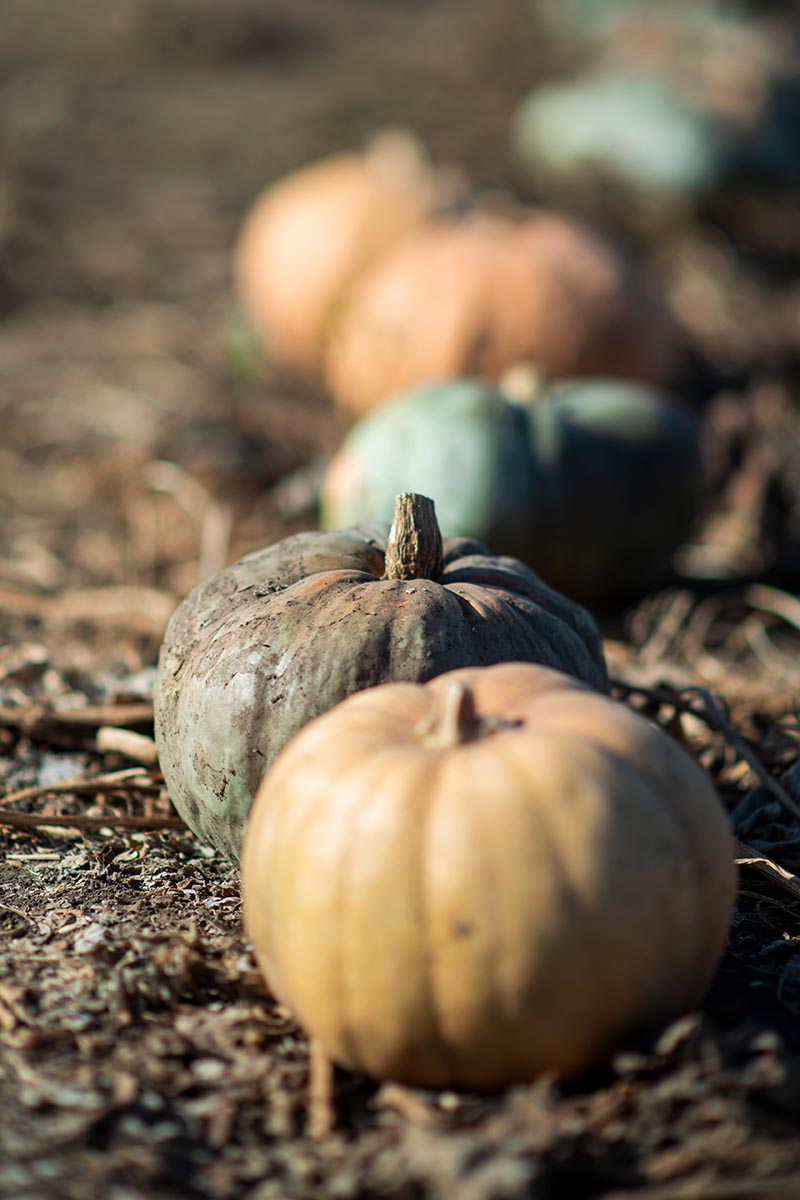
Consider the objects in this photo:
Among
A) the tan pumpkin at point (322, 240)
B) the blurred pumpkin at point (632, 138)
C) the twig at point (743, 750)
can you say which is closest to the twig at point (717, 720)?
the twig at point (743, 750)

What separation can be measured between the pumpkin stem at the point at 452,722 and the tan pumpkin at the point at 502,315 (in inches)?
151

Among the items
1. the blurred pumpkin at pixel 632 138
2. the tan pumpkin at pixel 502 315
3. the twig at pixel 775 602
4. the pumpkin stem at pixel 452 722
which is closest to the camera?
the pumpkin stem at pixel 452 722

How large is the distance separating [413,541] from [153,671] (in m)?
1.25

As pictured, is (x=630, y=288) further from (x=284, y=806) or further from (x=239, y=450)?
(x=284, y=806)

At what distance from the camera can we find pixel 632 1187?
177 centimetres

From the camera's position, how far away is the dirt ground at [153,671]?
1.85 metres

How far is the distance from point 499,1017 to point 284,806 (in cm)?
46

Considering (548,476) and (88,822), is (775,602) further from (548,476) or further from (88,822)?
(88,822)

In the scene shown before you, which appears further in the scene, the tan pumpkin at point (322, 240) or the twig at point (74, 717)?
the tan pumpkin at point (322, 240)

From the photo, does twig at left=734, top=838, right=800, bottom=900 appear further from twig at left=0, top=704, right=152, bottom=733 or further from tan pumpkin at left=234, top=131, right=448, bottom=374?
tan pumpkin at left=234, top=131, right=448, bottom=374

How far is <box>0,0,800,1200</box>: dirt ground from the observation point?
72.7 inches

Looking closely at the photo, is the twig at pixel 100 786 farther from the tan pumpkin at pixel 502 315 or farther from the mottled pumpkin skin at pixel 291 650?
the tan pumpkin at pixel 502 315

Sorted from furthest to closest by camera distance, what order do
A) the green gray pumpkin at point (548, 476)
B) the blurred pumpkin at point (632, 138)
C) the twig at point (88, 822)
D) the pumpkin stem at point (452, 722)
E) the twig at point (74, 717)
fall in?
the blurred pumpkin at point (632, 138)
the green gray pumpkin at point (548, 476)
the twig at point (74, 717)
the twig at point (88, 822)
the pumpkin stem at point (452, 722)

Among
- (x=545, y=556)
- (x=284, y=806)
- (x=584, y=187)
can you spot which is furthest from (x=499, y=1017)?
(x=584, y=187)
